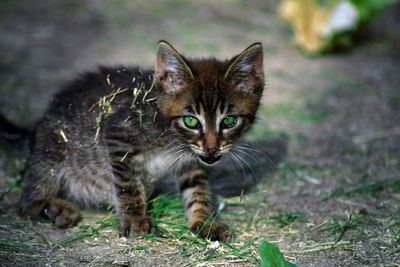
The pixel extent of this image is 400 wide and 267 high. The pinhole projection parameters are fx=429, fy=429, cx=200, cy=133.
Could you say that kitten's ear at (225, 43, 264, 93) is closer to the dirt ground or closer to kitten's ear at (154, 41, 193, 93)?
kitten's ear at (154, 41, 193, 93)

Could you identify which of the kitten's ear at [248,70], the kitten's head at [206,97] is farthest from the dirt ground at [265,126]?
the kitten's ear at [248,70]

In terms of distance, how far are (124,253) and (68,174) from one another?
1067 mm

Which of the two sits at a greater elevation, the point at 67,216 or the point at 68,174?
the point at 68,174

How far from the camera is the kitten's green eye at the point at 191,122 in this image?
3.21 metres

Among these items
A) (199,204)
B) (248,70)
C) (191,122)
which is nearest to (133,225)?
(199,204)

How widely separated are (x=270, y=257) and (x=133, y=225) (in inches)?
45.1

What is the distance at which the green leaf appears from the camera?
269 centimetres

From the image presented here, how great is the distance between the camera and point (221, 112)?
127 inches

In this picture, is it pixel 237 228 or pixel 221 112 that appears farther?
pixel 237 228

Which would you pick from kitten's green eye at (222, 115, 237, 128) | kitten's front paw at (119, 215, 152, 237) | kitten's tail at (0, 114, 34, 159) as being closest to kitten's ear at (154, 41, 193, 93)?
kitten's green eye at (222, 115, 237, 128)

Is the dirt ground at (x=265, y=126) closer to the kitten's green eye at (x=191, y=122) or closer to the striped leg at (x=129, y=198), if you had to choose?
the striped leg at (x=129, y=198)

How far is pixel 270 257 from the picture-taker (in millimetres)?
2699

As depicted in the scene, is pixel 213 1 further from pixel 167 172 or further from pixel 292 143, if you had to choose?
pixel 167 172

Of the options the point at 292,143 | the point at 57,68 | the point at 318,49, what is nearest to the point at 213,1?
the point at 318,49
